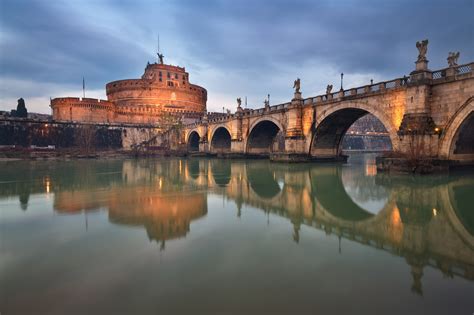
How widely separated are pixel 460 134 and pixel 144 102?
255ft

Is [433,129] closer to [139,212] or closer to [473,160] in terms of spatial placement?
[473,160]

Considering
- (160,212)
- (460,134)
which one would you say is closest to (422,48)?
(460,134)

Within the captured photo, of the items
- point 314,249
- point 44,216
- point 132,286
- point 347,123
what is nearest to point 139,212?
Result: point 44,216

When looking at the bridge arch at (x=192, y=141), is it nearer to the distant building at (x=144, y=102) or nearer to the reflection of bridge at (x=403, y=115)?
the distant building at (x=144, y=102)

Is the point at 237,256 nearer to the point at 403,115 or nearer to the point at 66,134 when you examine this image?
the point at 403,115

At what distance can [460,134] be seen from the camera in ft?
56.5

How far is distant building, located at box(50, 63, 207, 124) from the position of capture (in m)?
68.7

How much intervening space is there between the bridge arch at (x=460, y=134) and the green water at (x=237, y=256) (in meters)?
7.95

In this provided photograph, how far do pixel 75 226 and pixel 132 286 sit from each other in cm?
424

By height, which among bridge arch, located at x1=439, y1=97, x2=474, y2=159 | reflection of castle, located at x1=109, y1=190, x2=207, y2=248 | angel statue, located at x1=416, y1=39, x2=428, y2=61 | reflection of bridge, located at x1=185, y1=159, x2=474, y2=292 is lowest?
reflection of bridge, located at x1=185, y1=159, x2=474, y2=292

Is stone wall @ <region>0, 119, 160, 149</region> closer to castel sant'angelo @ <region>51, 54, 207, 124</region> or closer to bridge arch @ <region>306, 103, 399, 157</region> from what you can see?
castel sant'angelo @ <region>51, 54, 207, 124</region>

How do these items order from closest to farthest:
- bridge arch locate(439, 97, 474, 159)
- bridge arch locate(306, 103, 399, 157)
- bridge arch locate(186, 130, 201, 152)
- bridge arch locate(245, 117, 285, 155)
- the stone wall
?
bridge arch locate(439, 97, 474, 159) < bridge arch locate(306, 103, 399, 157) < bridge arch locate(245, 117, 285, 155) < the stone wall < bridge arch locate(186, 130, 201, 152)

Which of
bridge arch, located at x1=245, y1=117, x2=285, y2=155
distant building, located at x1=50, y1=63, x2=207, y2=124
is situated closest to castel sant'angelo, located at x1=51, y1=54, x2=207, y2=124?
distant building, located at x1=50, y1=63, x2=207, y2=124

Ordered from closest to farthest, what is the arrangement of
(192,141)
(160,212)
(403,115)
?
(160,212) < (403,115) < (192,141)
